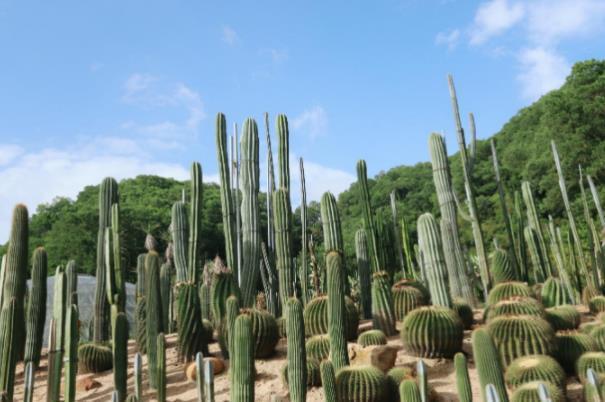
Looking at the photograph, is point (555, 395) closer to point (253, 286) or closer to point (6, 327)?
point (253, 286)

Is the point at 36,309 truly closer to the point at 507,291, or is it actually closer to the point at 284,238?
the point at 284,238

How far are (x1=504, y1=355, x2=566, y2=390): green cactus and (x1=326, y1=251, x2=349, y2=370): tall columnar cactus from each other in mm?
1444

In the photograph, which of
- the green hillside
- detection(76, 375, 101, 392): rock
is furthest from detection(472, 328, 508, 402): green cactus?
the green hillside

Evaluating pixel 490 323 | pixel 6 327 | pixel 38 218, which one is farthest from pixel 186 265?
pixel 38 218

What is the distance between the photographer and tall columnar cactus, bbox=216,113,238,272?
7.66 m

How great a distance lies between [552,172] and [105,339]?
16.9 m

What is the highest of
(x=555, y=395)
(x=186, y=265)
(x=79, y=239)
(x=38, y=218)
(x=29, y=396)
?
(x=38, y=218)

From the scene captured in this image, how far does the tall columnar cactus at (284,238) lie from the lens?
23.3 feet

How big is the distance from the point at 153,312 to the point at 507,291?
4092 mm

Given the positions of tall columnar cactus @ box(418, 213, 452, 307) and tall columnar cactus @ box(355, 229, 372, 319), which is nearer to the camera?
tall columnar cactus @ box(418, 213, 452, 307)

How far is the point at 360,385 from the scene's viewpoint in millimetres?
5020

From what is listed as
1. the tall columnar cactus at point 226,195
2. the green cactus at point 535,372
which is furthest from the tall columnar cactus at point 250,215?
Answer: the green cactus at point 535,372

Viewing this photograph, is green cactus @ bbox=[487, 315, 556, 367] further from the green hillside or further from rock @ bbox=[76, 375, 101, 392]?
the green hillside

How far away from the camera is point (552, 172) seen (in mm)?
20438
